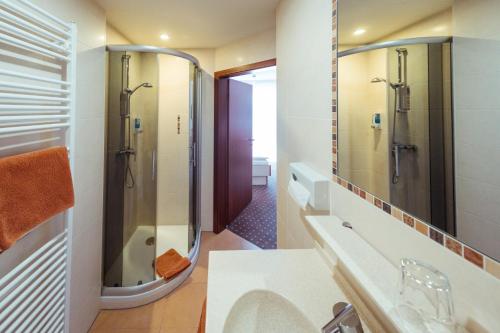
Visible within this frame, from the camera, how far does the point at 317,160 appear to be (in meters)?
1.12

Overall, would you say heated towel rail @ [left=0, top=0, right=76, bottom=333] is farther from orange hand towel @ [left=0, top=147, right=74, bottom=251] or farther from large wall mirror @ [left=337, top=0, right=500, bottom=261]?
large wall mirror @ [left=337, top=0, right=500, bottom=261]

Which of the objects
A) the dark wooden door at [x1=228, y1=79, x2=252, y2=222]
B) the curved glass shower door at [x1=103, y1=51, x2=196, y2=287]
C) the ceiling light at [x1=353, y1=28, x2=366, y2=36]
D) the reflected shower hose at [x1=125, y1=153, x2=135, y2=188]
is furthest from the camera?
the dark wooden door at [x1=228, y1=79, x2=252, y2=222]

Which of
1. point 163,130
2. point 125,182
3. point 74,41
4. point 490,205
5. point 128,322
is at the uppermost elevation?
point 74,41

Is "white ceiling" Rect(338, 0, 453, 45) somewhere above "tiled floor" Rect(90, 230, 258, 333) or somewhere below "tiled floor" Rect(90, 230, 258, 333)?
above

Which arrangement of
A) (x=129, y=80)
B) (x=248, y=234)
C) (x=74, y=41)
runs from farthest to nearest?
(x=248, y=234)
(x=129, y=80)
(x=74, y=41)

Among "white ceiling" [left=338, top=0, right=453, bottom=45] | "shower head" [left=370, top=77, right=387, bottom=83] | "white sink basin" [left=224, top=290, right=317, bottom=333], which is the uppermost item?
"white ceiling" [left=338, top=0, right=453, bottom=45]

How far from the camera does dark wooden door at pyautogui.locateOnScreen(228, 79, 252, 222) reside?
3.08 meters

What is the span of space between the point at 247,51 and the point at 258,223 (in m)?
2.21

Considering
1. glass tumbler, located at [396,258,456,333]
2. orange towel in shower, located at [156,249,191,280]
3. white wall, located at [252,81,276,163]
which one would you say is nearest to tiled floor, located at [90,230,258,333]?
orange towel in shower, located at [156,249,191,280]

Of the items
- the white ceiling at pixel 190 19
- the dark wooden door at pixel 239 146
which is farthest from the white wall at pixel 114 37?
the dark wooden door at pixel 239 146

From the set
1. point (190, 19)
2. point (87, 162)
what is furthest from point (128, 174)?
point (190, 19)

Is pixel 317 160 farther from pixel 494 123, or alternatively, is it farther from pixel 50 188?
pixel 50 188

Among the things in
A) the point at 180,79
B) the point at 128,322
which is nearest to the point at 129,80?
the point at 180,79

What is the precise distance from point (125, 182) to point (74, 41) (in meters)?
1.21
